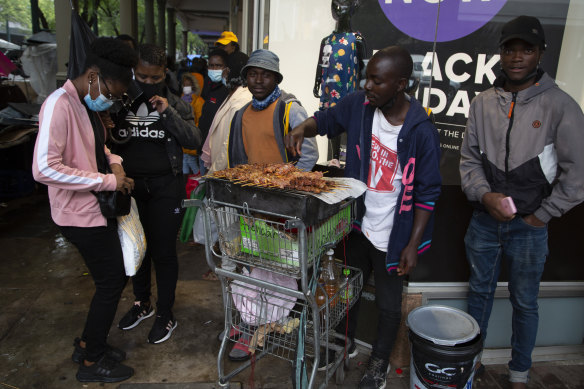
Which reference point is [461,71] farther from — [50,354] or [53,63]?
[53,63]

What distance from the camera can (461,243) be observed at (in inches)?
124

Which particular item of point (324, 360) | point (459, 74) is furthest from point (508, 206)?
point (459, 74)

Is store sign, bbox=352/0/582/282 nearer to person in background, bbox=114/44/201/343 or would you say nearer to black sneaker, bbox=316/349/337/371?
black sneaker, bbox=316/349/337/371

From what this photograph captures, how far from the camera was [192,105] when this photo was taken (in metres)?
6.11

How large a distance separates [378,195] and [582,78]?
2888 mm


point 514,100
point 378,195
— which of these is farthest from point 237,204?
point 514,100

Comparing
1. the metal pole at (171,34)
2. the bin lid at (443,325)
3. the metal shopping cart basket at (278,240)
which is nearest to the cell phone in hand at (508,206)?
the bin lid at (443,325)

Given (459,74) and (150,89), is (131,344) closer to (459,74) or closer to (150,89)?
(150,89)

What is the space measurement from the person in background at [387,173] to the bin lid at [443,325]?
157mm

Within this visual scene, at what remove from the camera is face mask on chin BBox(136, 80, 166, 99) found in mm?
3090

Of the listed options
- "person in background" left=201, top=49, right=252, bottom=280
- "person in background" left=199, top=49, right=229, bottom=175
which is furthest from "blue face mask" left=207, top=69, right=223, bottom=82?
"person in background" left=201, top=49, right=252, bottom=280

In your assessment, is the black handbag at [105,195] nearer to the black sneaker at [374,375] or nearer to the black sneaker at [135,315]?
the black sneaker at [135,315]

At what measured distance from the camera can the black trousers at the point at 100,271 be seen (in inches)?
104

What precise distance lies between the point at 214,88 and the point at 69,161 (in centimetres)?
280
